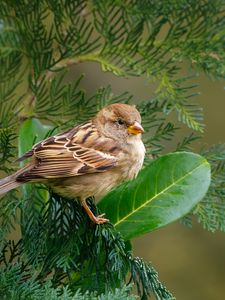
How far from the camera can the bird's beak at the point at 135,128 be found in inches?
113

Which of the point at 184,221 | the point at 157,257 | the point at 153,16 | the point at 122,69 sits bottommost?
the point at 157,257

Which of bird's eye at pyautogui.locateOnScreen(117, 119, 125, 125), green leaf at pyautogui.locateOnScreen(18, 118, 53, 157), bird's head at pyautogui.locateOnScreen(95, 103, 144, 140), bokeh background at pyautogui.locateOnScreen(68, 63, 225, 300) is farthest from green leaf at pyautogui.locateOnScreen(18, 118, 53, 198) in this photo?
bokeh background at pyautogui.locateOnScreen(68, 63, 225, 300)

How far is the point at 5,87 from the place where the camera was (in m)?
2.91

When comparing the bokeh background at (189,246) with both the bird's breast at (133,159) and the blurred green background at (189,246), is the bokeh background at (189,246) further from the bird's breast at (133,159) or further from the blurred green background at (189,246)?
the bird's breast at (133,159)

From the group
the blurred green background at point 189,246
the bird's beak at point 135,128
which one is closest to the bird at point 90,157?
the bird's beak at point 135,128

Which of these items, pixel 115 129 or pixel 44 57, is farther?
pixel 115 129

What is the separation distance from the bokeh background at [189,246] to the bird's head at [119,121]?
1.90 meters

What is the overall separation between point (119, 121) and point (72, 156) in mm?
287

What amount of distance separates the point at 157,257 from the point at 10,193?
277cm

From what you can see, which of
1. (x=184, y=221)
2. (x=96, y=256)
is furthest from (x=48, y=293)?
(x=184, y=221)

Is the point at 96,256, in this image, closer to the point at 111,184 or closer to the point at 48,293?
the point at 48,293

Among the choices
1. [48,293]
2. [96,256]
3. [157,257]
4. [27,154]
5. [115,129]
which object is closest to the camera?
[48,293]

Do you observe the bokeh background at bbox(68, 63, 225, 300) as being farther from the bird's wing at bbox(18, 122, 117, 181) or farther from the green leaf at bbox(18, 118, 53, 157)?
the green leaf at bbox(18, 118, 53, 157)

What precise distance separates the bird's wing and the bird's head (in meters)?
0.06
